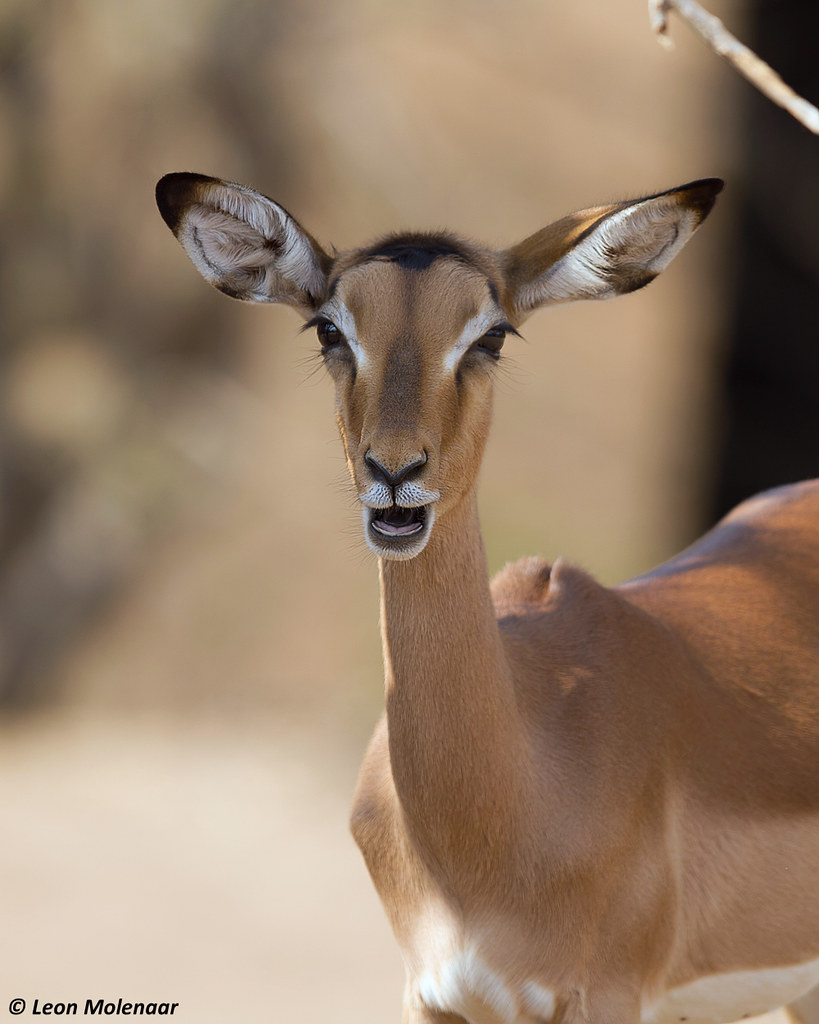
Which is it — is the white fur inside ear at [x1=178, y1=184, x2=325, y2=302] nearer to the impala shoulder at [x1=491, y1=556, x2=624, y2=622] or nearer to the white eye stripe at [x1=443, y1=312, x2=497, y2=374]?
the white eye stripe at [x1=443, y1=312, x2=497, y2=374]

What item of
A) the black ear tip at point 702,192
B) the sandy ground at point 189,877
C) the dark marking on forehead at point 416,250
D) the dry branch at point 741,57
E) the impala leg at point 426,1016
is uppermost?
the dry branch at point 741,57

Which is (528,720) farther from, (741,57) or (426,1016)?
(741,57)

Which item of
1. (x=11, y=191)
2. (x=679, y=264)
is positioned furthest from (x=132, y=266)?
(x=679, y=264)

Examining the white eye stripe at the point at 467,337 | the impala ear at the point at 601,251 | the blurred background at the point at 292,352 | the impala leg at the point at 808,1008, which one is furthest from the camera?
the blurred background at the point at 292,352

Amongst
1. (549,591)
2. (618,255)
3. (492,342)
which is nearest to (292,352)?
(549,591)

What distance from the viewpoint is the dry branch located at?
10.5 feet

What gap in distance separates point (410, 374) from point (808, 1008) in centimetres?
296

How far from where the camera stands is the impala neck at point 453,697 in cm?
351

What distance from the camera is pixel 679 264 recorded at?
1055 cm

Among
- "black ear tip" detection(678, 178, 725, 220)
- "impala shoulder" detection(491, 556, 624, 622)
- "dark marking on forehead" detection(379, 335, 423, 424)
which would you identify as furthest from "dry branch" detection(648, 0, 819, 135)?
"impala shoulder" detection(491, 556, 624, 622)

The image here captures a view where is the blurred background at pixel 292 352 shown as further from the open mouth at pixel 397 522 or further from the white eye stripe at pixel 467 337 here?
the open mouth at pixel 397 522

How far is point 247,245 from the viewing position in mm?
3990

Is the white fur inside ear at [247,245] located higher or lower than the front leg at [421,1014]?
higher

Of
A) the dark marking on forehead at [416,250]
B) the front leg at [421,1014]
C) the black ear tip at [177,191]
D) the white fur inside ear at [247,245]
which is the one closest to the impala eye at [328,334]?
the dark marking on forehead at [416,250]
